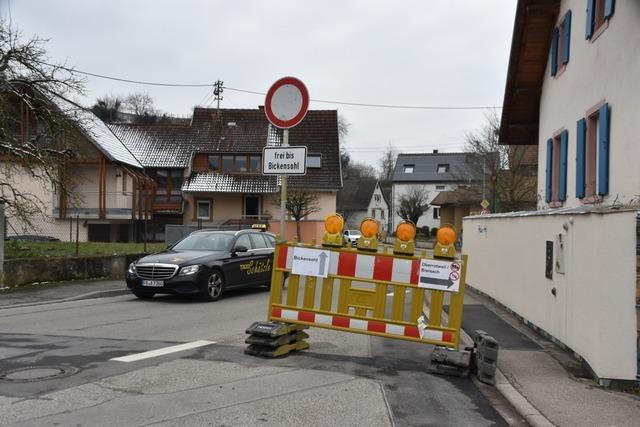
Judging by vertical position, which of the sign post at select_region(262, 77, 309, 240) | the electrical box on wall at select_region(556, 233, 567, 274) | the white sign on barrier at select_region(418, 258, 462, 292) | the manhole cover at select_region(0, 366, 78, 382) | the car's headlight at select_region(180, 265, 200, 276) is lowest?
the manhole cover at select_region(0, 366, 78, 382)

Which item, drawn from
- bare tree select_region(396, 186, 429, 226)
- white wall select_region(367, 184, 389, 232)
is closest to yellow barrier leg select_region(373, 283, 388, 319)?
bare tree select_region(396, 186, 429, 226)

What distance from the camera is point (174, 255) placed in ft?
41.2

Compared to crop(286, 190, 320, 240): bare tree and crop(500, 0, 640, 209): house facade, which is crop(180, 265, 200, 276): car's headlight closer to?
crop(500, 0, 640, 209): house facade

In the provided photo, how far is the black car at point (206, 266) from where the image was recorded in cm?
1199

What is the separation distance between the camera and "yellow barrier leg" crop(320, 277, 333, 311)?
7055 millimetres

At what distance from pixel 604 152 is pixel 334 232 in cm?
698

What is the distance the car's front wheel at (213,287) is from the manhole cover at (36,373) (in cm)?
577

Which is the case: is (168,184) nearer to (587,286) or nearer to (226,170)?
(226,170)

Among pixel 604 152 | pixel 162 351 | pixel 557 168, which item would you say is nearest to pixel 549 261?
pixel 604 152

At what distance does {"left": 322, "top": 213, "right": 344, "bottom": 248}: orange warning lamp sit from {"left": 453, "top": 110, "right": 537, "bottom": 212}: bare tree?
997 inches

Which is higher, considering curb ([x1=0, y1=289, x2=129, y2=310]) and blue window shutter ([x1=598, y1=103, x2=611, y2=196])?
blue window shutter ([x1=598, y1=103, x2=611, y2=196])

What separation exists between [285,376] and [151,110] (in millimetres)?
75314

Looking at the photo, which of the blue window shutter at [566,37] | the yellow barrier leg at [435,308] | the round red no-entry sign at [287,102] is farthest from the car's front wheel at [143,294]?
the blue window shutter at [566,37]

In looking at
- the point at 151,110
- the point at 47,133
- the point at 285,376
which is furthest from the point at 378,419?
the point at 151,110
